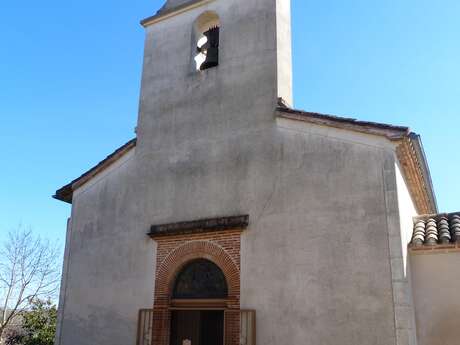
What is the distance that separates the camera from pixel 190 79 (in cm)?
1120

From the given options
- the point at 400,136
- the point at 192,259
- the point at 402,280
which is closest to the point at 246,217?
the point at 192,259

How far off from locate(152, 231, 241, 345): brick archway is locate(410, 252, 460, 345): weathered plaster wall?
10.4 ft

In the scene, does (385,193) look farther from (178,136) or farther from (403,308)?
(178,136)

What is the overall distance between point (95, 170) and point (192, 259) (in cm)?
383

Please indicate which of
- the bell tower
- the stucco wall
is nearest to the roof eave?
the stucco wall

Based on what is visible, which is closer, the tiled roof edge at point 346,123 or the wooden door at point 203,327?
the tiled roof edge at point 346,123

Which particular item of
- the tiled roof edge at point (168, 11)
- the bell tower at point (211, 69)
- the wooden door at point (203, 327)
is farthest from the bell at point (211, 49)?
the wooden door at point (203, 327)

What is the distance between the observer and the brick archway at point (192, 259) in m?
8.77

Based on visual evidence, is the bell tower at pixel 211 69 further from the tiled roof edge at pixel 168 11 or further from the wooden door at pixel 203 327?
the wooden door at pixel 203 327

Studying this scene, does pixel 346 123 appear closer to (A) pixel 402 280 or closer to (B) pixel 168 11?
(A) pixel 402 280

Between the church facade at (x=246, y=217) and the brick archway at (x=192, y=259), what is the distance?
1.1 inches

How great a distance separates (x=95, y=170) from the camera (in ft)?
38.7

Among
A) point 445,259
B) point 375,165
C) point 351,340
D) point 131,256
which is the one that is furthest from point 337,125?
point 131,256

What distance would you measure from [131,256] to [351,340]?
203 inches
